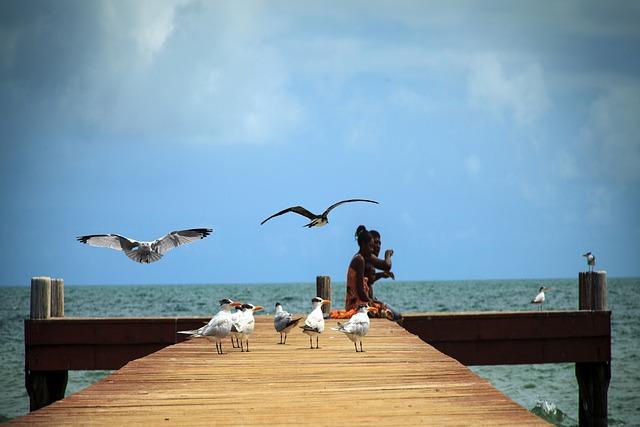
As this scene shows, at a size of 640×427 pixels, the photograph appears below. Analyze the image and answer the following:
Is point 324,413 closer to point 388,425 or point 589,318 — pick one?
point 388,425

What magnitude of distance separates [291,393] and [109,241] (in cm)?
947

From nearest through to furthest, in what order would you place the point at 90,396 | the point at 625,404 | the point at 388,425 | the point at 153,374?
the point at 388,425
the point at 90,396
the point at 153,374
the point at 625,404

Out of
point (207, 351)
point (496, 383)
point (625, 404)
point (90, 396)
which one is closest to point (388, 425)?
point (90, 396)

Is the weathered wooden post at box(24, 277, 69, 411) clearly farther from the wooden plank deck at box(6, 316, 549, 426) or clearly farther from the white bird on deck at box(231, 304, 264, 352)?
the white bird on deck at box(231, 304, 264, 352)

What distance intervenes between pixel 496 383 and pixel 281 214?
19.5 meters

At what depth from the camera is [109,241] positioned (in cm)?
1552

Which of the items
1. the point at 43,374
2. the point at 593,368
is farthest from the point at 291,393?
the point at 593,368

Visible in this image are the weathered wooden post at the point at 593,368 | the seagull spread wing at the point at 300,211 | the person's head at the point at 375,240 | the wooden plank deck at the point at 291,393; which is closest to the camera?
the wooden plank deck at the point at 291,393

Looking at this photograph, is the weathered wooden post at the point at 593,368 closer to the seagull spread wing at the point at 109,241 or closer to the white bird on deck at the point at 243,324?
the seagull spread wing at the point at 109,241

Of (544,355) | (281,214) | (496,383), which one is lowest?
(496,383)

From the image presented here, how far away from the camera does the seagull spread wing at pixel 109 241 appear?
15.4 m

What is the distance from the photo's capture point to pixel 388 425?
18.0 feet

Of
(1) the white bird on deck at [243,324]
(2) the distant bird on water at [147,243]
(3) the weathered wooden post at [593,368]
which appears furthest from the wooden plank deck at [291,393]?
(3) the weathered wooden post at [593,368]

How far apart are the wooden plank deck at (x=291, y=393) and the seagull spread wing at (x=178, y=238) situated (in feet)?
18.9
